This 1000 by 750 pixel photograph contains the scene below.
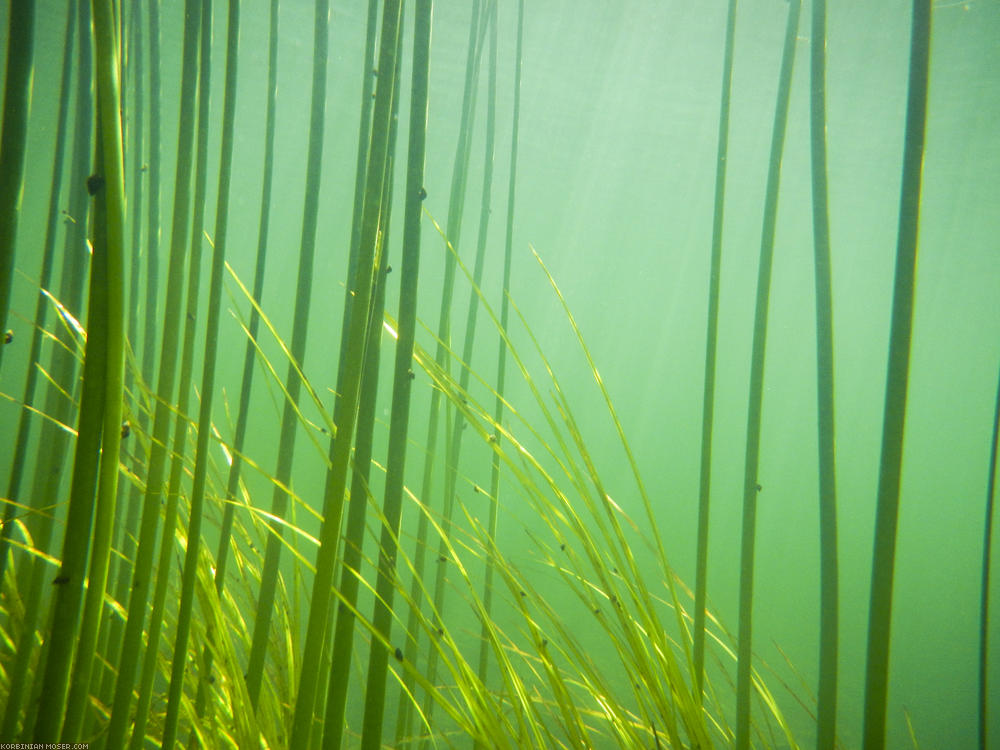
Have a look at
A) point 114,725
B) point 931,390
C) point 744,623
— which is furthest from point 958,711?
point 931,390

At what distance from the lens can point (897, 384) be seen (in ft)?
2.37

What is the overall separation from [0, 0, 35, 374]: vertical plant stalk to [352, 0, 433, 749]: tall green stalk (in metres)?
0.45

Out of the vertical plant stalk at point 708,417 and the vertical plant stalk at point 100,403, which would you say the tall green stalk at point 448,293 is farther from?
the vertical plant stalk at point 100,403

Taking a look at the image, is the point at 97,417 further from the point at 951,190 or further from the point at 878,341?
the point at 878,341

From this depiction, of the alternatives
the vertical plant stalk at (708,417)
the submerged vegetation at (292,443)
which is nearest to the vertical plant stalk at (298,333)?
the submerged vegetation at (292,443)

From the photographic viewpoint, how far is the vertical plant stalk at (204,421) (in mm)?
858

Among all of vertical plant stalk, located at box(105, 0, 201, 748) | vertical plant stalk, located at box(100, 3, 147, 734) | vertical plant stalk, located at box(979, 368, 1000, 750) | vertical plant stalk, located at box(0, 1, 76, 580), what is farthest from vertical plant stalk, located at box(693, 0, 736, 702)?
vertical plant stalk, located at box(0, 1, 76, 580)

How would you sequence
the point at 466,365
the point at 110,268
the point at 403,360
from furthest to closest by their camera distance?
the point at 466,365 < the point at 403,360 < the point at 110,268

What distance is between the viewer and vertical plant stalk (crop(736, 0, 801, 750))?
104 centimetres

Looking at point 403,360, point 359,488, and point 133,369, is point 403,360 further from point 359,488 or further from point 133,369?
point 133,369

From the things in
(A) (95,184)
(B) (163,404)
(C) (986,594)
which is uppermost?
(A) (95,184)

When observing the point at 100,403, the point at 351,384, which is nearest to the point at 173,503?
the point at 100,403

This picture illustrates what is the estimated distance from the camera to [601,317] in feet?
120

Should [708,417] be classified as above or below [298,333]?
below
